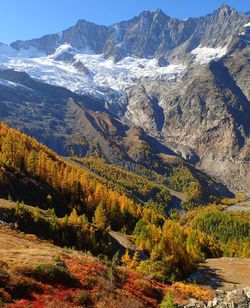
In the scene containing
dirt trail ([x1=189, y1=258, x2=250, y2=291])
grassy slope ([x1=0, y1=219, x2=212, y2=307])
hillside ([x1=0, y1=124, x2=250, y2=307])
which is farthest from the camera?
dirt trail ([x1=189, y1=258, x2=250, y2=291])

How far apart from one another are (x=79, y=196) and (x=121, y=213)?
59.5 feet

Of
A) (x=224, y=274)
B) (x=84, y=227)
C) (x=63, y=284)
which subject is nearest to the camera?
(x=63, y=284)

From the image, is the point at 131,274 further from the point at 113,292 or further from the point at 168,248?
the point at 168,248

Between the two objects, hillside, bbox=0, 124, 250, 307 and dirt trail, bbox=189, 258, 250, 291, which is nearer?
hillside, bbox=0, 124, 250, 307

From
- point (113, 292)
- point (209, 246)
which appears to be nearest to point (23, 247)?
point (113, 292)

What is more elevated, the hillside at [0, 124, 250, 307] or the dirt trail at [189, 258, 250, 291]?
the hillside at [0, 124, 250, 307]

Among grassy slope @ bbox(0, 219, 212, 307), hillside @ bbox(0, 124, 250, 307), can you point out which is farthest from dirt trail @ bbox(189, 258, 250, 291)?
grassy slope @ bbox(0, 219, 212, 307)

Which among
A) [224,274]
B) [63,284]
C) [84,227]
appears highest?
[84,227]

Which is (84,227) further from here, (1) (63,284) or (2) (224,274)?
(1) (63,284)

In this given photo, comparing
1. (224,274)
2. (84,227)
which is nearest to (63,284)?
(84,227)

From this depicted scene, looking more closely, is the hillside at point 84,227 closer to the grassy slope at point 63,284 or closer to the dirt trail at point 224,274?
the grassy slope at point 63,284

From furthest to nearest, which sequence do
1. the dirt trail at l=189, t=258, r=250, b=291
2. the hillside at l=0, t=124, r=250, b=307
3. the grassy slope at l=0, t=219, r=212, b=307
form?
1. the dirt trail at l=189, t=258, r=250, b=291
2. the hillside at l=0, t=124, r=250, b=307
3. the grassy slope at l=0, t=219, r=212, b=307

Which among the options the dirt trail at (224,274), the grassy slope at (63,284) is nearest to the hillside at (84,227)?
the grassy slope at (63,284)

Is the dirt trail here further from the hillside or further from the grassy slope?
the grassy slope
